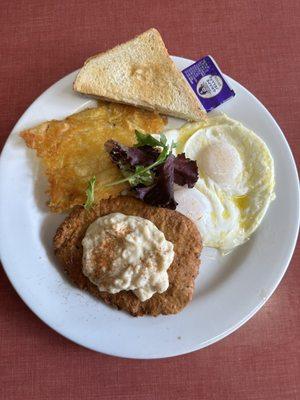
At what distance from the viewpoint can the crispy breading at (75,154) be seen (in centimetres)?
298

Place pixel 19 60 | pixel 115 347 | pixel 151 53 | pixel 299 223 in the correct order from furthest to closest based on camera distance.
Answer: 1. pixel 19 60
2. pixel 151 53
3. pixel 299 223
4. pixel 115 347

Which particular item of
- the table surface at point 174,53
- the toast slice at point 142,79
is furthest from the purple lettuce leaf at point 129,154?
the table surface at point 174,53

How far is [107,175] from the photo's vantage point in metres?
3.01

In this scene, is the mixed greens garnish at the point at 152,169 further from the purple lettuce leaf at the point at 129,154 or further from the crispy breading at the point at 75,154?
the crispy breading at the point at 75,154

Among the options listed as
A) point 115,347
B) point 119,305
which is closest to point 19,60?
point 119,305

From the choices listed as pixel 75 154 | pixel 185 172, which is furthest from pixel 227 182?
pixel 75 154

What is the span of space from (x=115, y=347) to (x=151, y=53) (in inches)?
78.4

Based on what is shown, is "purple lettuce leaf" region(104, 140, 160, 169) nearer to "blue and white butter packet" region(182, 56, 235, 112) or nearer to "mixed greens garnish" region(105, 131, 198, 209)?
"mixed greens garnish" region(105, 131, 198, 209)

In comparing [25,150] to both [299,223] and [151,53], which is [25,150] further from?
[299,223]

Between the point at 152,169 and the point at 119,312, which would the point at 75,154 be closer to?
the point at 152,169

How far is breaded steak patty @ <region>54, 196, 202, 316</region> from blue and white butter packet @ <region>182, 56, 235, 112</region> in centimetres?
85

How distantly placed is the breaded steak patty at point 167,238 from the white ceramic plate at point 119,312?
0.09 m

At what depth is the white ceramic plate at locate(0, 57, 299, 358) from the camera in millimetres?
2797

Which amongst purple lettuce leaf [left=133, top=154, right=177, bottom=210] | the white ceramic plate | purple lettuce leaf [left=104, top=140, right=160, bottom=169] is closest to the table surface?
the white ceramic plate
